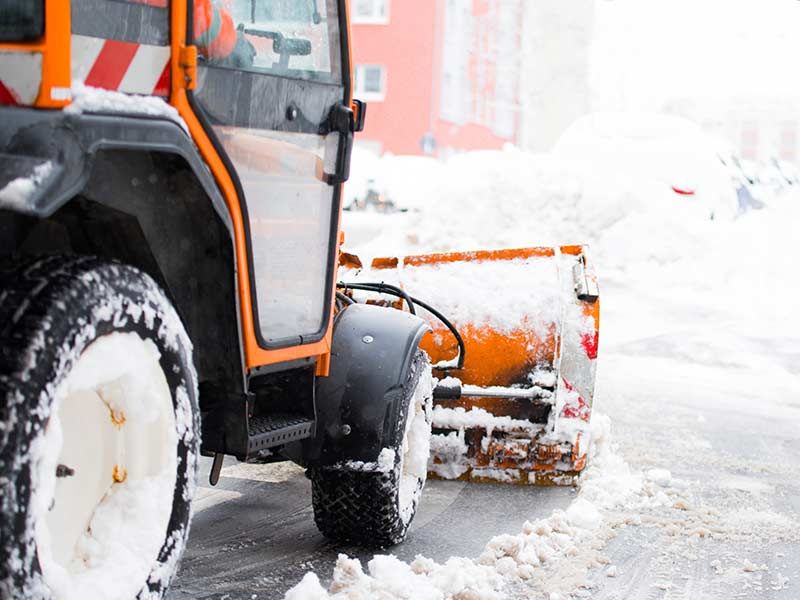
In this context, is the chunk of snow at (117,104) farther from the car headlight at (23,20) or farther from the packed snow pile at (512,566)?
the packed snow pile at (512,566)

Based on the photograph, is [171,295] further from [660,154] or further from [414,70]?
[414,70]

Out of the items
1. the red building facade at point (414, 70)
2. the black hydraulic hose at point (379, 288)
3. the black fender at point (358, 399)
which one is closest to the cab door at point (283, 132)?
the black fender at point (358, 399)

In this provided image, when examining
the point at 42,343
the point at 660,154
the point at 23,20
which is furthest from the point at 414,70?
the point at 42,343

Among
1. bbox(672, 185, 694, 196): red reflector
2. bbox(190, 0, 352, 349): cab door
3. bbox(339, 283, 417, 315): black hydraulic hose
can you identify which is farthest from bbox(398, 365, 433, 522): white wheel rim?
bbox(672, 185, 694, 196): red reflector

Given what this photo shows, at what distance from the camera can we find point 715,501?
16.8 ft

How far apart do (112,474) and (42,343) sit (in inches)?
18.6

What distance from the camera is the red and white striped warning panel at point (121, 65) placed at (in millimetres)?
2465

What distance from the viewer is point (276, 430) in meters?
3.41

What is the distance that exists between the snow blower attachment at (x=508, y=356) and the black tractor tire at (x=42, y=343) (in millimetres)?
2471

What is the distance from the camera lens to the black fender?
3873 mm

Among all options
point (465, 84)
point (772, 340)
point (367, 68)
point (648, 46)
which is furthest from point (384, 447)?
point (648, 46)

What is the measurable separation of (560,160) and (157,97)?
1401 centimetres

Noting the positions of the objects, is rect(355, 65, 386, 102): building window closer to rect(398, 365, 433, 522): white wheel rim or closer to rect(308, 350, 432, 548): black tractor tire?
rect(398, 365, 433, 522): white wheel rim

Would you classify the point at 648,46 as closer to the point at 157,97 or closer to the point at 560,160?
the point at 560,160
